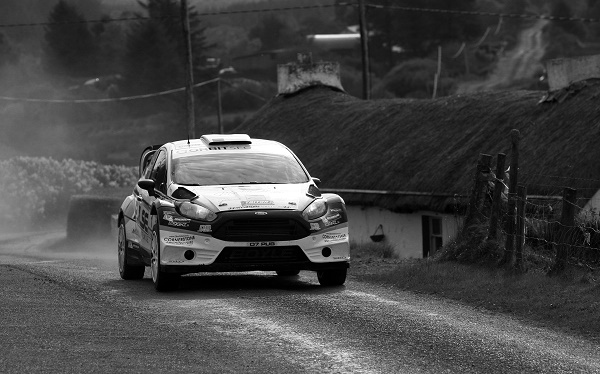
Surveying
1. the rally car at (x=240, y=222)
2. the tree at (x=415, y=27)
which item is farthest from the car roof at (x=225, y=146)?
the tree at (x=415, y=27)

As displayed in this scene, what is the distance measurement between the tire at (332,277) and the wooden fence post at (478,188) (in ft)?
8.16

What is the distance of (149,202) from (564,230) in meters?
4.73

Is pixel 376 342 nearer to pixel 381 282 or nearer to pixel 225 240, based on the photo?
pixel 225 240

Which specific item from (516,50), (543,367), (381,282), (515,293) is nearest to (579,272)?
(515,293)

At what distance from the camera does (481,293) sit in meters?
13.4

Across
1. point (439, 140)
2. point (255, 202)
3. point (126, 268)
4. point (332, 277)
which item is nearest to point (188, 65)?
point (439, 140)

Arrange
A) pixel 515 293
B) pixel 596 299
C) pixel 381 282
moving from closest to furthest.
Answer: pixel 596 299
pixel 515 293
pixel 381 282

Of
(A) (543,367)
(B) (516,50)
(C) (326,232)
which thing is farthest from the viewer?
(B) (516,50)

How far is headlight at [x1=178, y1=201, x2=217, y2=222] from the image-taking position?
536 inches

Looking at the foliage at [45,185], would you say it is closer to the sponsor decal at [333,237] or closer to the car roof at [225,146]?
the car roof at [225,146]

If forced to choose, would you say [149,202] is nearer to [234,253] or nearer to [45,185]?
[234,253]

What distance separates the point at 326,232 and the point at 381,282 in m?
1.53

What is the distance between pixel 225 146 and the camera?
15555 mm

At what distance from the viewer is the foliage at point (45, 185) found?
54688 mm
